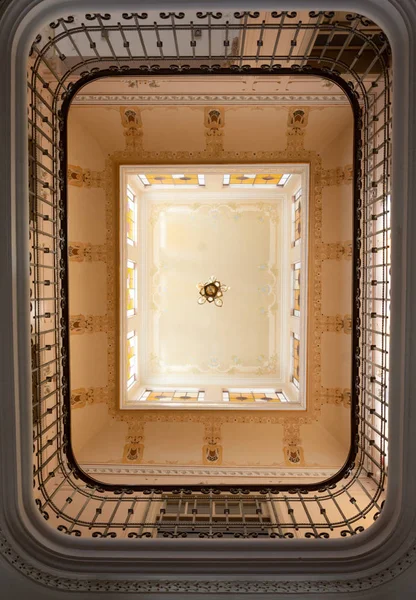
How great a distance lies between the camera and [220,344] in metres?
12.3

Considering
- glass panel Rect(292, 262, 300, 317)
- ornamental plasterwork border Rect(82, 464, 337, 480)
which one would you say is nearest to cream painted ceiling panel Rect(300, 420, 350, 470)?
ornamental plasterwork border Rect(82, 464, 337, 480)

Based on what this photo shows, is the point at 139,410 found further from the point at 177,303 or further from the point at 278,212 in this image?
the point at 278,212

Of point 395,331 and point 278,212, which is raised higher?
point 278,212

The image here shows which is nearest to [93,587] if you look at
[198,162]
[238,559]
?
[238,559]

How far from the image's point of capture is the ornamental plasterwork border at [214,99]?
772cm

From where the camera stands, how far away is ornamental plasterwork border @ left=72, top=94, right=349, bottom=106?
7.72 meters

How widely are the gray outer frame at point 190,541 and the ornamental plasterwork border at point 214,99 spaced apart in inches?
139

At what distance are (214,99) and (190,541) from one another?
7.24m

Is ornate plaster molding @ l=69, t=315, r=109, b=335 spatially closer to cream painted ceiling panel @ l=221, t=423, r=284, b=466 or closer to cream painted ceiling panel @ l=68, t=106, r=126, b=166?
cream painted ceiling panel @ l=68, t=106, r=126, b=166

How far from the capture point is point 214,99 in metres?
7.76

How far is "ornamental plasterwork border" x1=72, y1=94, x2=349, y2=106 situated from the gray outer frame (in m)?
3.52

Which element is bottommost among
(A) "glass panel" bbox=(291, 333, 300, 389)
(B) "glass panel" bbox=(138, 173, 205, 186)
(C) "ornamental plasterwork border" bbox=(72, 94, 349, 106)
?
(A) "glass panel" bbox=(291, 333, 300, 389)

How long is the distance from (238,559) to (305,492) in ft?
6.27

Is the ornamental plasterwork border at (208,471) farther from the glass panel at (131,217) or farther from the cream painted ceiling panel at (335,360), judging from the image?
the glass panel at (131,217)
